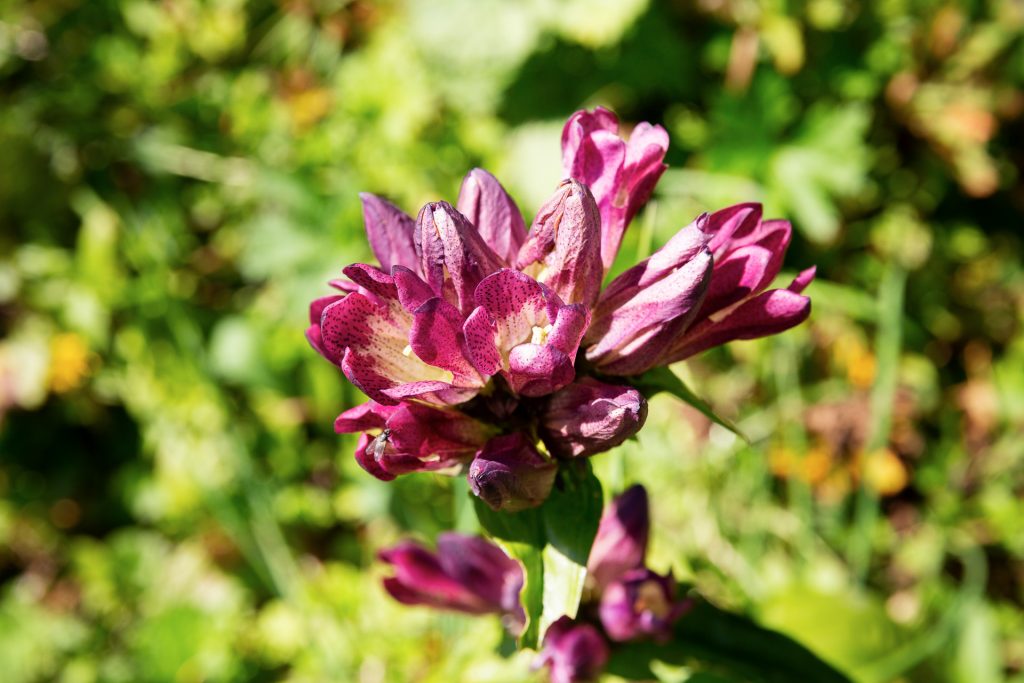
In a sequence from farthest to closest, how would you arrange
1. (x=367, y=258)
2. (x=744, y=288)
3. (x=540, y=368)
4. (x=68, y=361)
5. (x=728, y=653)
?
1. (x=68, y=361)
2. (x=367, y=258)
3. (x=728, y=653)
4. (x=744, y=288)
5. (x=540, y=368)

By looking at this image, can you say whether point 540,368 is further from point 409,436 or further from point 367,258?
point 367,258

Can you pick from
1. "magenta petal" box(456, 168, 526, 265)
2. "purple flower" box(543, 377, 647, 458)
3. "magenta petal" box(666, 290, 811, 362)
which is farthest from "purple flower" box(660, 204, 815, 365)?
"magenta petal" box(456, 168, 526, 265)

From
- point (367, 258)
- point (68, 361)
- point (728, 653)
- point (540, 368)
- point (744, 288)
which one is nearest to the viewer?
point (540, 368)

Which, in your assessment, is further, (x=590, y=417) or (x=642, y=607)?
(x=642, y=607)

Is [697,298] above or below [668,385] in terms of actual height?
above

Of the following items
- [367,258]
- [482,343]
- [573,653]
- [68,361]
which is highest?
[482,343]

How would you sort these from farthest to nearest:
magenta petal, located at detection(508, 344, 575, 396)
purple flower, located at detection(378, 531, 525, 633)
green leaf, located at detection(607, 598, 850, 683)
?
purple flower, located at detection(378, 531, 525, 633), green leaf, located at detection(607, 598, 850, 683), magenta petal, located at detection(508, 344, 575, 396)

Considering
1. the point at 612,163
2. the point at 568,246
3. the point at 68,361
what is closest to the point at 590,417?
the point at 568,246

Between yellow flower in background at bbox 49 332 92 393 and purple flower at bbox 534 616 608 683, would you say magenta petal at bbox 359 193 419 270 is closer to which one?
purple flower at bbox 534 616 608 683
